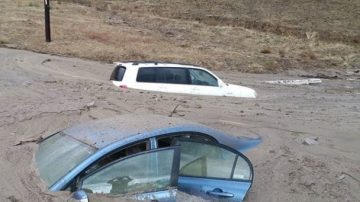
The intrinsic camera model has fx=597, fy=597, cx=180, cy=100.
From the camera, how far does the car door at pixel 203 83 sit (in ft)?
54.6

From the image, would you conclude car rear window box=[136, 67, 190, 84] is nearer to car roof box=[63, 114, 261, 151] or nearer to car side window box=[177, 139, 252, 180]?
car roof box=[63, 114, 261, 151]

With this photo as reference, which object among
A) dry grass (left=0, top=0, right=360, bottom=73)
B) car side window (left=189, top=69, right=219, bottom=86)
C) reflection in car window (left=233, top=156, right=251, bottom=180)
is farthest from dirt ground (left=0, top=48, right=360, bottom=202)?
dry grass (left=0, top=0, right=360, bottom=73)

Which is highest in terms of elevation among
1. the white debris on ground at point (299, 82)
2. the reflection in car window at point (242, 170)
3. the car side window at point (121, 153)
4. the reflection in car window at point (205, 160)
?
the car side window at point (121, 153)

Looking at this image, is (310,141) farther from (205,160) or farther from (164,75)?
(205,160)

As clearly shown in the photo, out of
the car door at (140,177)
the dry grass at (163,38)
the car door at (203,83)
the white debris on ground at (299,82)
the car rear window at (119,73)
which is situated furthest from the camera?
the dry grass at (163,38)

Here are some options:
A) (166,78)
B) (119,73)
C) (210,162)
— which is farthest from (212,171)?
(119,73)

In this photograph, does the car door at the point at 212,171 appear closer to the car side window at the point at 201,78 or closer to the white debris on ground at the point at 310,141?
the white debris on ground at the point at 310,141

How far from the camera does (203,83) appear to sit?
16.9 metres

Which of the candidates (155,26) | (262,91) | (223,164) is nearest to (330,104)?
(262,91)

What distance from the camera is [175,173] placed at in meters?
6.24

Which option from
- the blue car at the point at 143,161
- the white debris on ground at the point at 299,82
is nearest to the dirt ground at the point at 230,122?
the blue car at the point at 143,161

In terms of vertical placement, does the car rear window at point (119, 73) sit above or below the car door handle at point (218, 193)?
below

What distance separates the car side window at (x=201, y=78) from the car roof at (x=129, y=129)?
937 cm

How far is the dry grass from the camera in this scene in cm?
2978
